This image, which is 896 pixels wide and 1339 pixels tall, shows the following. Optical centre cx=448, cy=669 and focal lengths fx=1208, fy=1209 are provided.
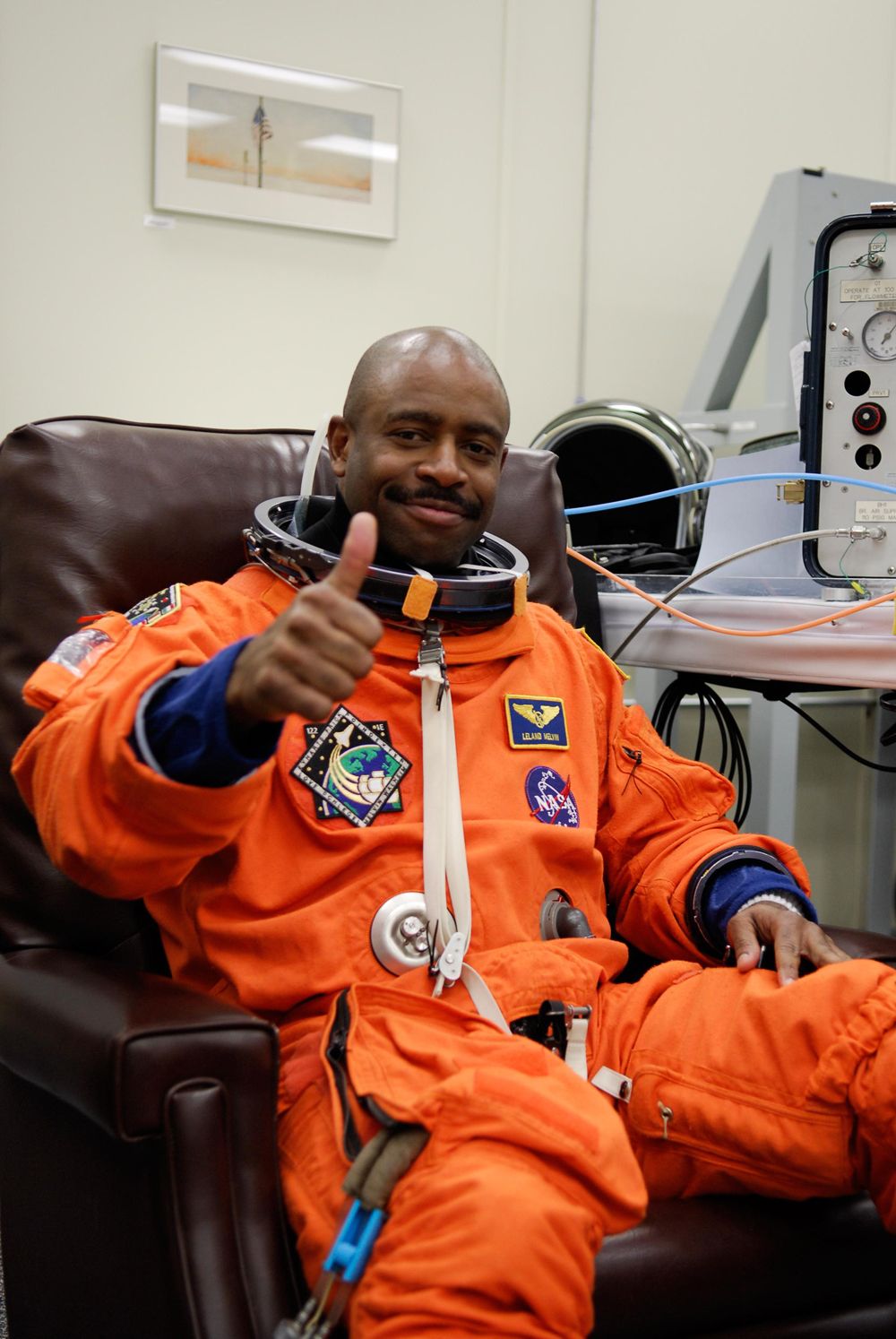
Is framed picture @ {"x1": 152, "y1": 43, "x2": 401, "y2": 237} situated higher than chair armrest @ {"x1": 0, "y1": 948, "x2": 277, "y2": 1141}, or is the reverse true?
framed picture @ {"x1": 152, "y1": 43, "x2": 401, "y2": 237}

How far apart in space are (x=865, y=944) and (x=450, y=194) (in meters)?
2.16

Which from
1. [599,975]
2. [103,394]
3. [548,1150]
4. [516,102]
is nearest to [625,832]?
[599,975]

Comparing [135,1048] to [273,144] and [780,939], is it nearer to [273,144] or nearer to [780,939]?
[780,939]

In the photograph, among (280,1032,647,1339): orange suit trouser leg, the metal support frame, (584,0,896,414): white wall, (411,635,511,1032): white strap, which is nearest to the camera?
(280,1032,647,1339): orange suit trouser leg

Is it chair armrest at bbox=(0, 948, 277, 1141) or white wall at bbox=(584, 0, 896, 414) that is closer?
chair armrest at bbox=(0, 948, 277, 1141)

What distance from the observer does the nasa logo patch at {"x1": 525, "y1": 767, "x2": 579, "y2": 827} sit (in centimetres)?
123

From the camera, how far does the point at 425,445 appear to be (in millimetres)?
1286

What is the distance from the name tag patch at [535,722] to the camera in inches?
49.1

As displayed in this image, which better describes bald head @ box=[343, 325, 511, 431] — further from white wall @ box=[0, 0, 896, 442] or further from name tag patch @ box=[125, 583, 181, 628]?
white wall @ box=[0, 0, 896, 442]

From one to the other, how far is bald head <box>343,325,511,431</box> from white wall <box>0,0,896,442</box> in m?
1.37

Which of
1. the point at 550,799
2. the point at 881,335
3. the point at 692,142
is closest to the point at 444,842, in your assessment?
the point at 550,799

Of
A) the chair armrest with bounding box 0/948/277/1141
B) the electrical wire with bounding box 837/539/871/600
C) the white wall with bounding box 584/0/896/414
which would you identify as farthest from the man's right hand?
the white wall with bounding box 584/0/896/414

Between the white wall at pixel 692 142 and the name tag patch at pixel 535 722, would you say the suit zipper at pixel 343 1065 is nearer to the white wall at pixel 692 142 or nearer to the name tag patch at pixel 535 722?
the name tag patch at pixel 535 722

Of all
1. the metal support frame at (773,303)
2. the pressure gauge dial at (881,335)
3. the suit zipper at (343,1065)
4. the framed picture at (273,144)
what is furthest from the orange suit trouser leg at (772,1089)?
the framed picture at (273,144)
